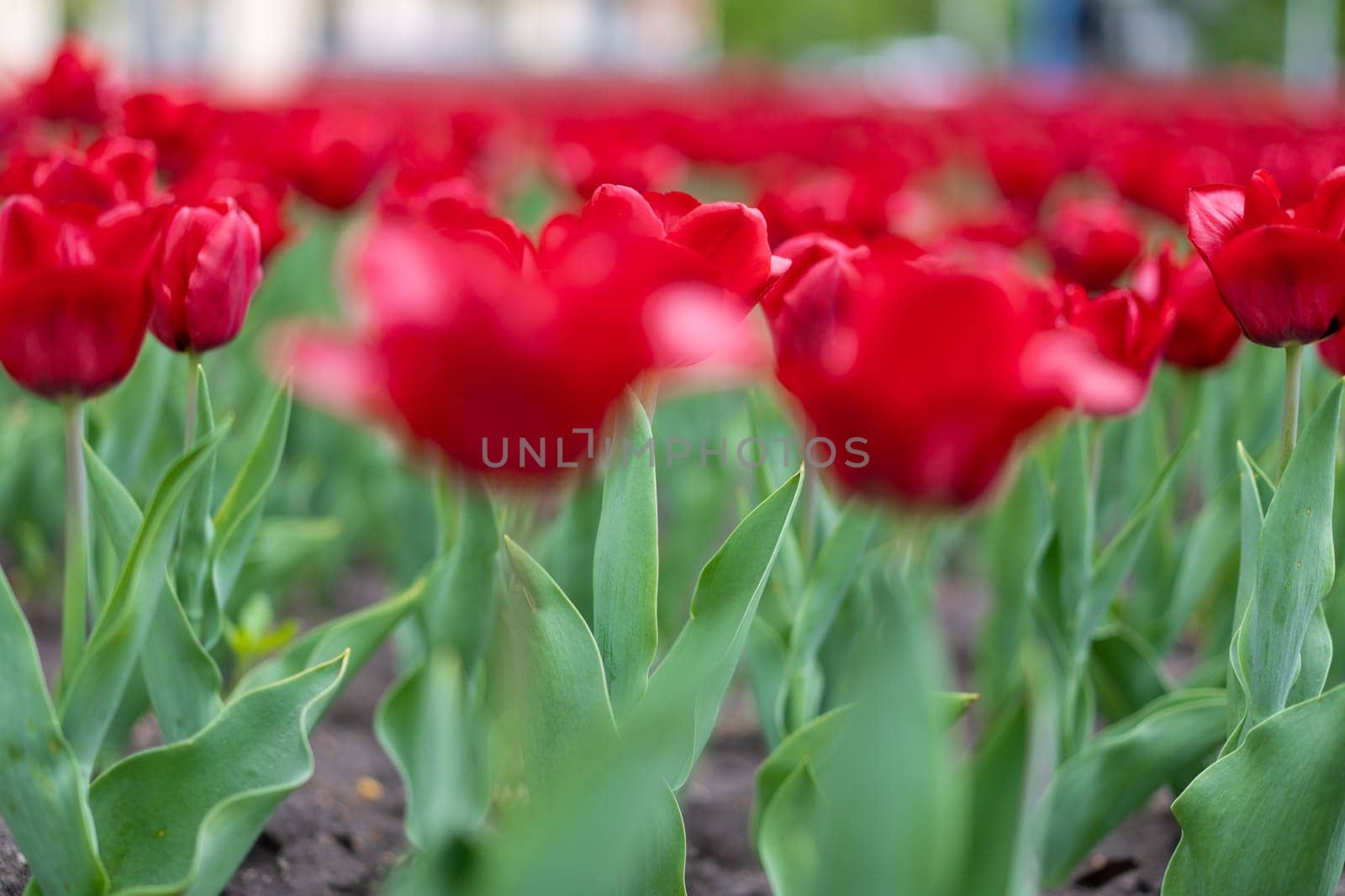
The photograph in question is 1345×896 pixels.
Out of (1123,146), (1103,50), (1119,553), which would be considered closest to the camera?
(1119,553)

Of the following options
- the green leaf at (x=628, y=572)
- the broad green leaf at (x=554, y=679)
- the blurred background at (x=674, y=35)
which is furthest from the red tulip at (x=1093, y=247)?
the blurred background at (x=674, y=35)

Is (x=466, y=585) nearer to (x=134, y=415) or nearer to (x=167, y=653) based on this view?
(x=167, y=653)

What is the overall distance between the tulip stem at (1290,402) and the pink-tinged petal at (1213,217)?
11cm

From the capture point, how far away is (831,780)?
0.76 metres

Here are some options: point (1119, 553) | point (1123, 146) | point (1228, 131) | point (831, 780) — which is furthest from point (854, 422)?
point (1228, 131)

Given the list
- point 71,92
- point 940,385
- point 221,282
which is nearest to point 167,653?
point 221,282

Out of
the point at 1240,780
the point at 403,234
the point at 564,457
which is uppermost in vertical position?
the point at 403,234

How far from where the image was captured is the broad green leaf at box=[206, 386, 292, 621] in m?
1.34

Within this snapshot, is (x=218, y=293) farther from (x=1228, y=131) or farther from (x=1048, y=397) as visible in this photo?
(x=1228, y=131)

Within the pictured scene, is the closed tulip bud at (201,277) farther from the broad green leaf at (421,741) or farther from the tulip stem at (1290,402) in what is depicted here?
the tulip stem at (1290,402)

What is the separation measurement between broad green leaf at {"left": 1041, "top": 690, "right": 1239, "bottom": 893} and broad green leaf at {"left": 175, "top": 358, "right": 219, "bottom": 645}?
2.75ft

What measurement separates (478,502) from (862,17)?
1452 inches

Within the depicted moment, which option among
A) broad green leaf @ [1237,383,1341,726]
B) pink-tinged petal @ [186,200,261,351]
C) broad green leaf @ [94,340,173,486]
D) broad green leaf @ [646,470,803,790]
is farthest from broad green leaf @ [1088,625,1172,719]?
broad green leaf @ [94,340,173,486]

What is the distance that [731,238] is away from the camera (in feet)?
3.28
